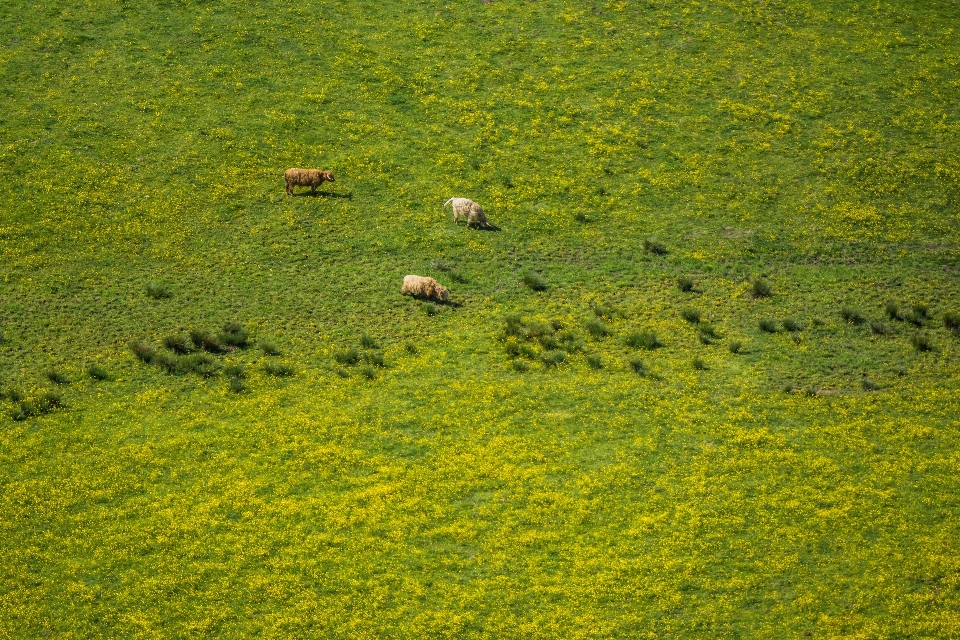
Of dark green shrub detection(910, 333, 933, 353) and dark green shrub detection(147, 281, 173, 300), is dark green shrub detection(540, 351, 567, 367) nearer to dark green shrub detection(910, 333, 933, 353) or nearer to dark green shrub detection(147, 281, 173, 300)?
dark green shrub detection(910, 333, 933, 353)

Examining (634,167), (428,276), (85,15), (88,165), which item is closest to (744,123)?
(634,167)

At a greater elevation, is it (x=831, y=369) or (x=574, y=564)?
(x=831, y=369)

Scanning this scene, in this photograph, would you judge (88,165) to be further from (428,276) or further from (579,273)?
(579,273)

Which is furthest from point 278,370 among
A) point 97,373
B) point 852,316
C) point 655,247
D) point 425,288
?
point 852,316

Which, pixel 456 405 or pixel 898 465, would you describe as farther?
pixel 456 405

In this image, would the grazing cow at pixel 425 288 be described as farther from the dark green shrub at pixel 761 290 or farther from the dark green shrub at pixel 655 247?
the dark green shrub at pixel 761 290

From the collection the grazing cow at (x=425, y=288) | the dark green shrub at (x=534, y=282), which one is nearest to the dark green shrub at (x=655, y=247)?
the dark green shrub at (x=534, y=282)
